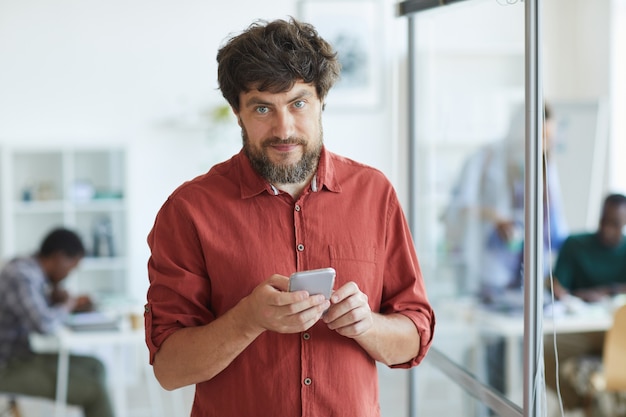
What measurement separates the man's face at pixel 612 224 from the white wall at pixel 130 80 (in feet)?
5.49

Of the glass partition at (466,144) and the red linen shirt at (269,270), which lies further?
the glass partition at (466,144)

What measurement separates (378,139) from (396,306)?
3.99 metres

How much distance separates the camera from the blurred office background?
4.98 meters

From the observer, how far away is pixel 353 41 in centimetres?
545

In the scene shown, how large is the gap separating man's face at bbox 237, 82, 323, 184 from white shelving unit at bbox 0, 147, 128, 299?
3.64 m

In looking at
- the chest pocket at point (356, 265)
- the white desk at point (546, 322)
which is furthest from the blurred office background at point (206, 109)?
the chest pocket at point (356, 265)

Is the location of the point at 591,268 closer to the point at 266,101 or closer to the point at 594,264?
the point at 594,264

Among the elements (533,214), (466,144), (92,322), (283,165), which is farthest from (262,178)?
(466,144)

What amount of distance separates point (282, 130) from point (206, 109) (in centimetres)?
385

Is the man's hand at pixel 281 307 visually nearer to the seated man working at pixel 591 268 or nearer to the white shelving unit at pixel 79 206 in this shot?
the seated man working at pixel 591 268

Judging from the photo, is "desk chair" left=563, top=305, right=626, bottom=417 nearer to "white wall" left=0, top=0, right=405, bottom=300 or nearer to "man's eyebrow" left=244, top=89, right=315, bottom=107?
"white wall" left=0, top=0, right=405, bottom=300

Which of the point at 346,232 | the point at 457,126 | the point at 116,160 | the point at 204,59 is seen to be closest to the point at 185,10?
the point at 204,59

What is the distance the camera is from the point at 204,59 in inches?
207

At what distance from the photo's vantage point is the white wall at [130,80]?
16.5 ft
